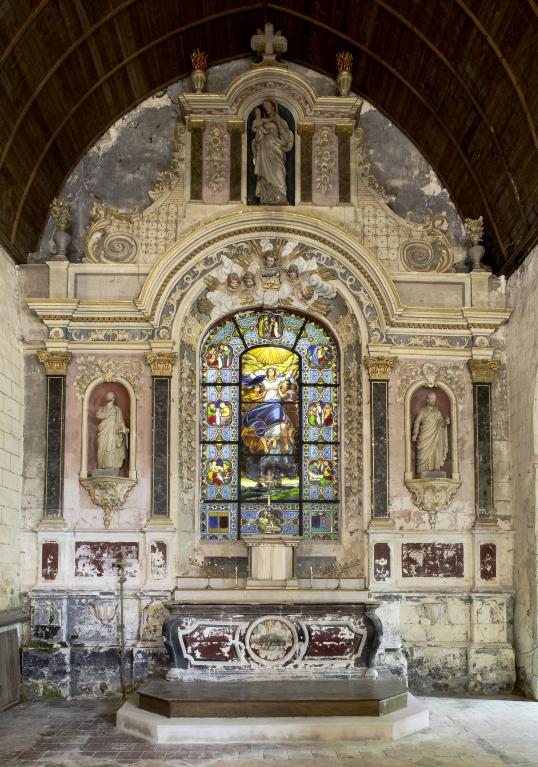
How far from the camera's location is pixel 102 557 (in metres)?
13.3

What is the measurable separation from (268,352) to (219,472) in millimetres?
1910

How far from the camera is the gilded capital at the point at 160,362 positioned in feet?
44.9

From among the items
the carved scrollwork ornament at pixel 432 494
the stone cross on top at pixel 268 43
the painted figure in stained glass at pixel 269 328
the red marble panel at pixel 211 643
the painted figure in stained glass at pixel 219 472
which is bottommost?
the red marble panel at pixel 211 643

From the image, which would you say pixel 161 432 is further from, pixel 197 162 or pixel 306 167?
pixel 306 167

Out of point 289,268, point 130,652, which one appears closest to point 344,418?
point 289,268

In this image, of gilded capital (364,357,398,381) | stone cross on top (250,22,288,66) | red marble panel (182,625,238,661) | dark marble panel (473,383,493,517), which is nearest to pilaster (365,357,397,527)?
gilded capital (364,357,398,381)

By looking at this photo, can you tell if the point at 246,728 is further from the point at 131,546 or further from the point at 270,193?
the point at 270,193

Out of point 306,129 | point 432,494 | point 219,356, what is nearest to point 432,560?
A: point 432,494

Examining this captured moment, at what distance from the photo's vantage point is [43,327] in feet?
45.4

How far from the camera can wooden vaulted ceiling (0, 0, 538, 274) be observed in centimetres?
1202

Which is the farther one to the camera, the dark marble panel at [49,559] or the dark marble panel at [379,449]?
the dark marble panel at [379,449]

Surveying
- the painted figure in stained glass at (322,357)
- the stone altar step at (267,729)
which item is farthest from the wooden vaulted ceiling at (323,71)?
the stone altar step at (267,729)

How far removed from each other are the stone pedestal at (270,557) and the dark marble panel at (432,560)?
1.60 m

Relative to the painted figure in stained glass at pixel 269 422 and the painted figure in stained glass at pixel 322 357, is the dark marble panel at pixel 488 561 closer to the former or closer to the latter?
the painted figure in stained glass at pixel 269 422
